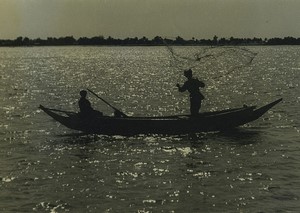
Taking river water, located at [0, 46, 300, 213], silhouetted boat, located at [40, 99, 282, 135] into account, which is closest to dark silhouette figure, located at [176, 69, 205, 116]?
silhouetted boat, located at [40, 99, 282, 135]

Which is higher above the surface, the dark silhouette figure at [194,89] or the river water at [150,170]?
the dark silhouette figure at [194,89]

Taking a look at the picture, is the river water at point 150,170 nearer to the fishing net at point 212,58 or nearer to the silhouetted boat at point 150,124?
the silhouetted boat at point 150,124

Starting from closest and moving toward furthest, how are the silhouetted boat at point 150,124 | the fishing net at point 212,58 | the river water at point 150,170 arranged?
the river water at point 150,170
the fishing net at point 212,58
the silhouetted boat at point 150,124

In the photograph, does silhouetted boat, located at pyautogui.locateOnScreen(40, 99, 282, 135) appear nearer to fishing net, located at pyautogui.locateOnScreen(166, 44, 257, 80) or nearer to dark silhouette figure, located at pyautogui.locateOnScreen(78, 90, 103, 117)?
dark silhouette figure, located at pyautogui.locateOnScreen(78, 90, 103, 117)

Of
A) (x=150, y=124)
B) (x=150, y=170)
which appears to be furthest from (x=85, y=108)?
(x=150, y=170)

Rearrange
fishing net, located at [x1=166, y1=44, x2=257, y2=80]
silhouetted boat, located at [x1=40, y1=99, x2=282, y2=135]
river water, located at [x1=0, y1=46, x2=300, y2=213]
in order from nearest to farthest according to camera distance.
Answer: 1. river water, located at [x1=0, y1=46, x2=300, y2=213]
2. fishing net, located at [x1=166, y1=44, x2=257, y2=80]
3. silhouetted boat, located at [x1=40, y1=99, x2=282, y2=135]

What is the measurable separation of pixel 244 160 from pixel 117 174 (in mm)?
5173

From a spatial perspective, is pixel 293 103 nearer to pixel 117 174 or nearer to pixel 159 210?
pixel 117 174

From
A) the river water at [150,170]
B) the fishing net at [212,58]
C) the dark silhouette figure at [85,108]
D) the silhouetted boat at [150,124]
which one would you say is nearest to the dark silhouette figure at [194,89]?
the silhouetted boat at [150,124]

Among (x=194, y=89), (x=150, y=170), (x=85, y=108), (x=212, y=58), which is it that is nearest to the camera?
(x=150, y=170)

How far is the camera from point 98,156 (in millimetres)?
23000

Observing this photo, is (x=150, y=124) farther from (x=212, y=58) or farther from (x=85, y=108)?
(x=212, y=58)

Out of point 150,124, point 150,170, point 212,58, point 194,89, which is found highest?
point 212,58

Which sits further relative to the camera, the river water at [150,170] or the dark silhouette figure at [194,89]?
the dark silhouette figure at [194,89]
